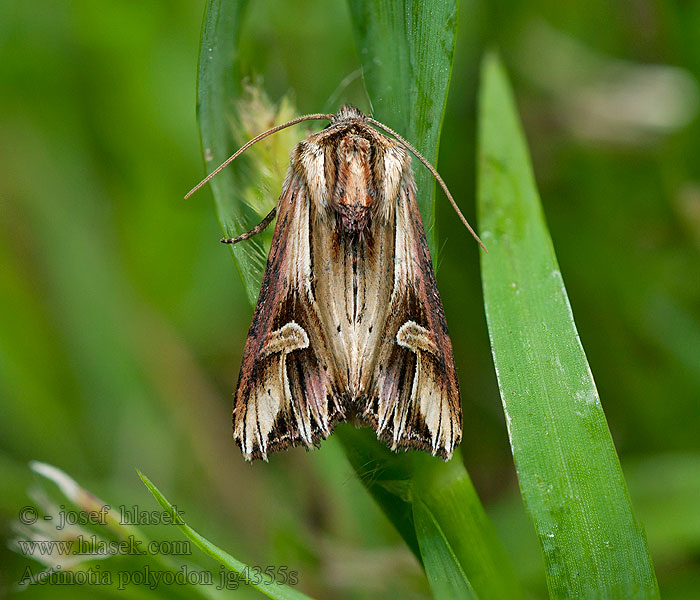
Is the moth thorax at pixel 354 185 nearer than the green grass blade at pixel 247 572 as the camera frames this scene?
No

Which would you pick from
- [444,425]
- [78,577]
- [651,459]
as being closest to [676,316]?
[651,459]

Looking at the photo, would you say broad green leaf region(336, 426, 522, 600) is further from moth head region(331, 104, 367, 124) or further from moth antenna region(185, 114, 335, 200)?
moth head region(331, 104, 367, 124)

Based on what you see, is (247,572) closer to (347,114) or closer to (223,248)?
(347,114)

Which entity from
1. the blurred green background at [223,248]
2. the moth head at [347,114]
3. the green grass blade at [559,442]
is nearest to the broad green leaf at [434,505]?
the green grass blade at [559,442]

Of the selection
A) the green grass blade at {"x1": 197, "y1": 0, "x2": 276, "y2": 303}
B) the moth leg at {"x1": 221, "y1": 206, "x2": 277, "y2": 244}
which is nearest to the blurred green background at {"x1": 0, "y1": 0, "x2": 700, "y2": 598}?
the green grass blade at {"x1": 197, "y1": 0, "x2": 276, "y2": 303}

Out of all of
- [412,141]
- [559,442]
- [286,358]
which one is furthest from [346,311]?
[559,442]

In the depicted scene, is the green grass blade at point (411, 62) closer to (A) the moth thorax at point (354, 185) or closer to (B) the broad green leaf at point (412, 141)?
(B) the broad green leaf at point (412, 141)
